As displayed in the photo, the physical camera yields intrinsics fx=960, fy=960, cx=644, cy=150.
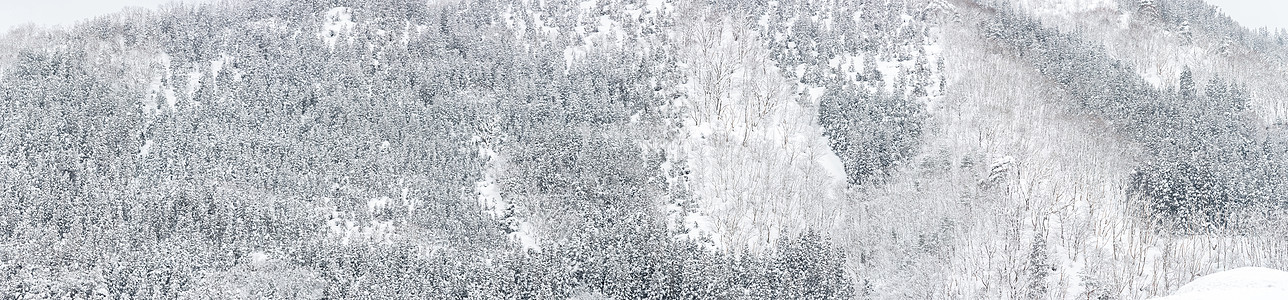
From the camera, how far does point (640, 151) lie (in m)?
112

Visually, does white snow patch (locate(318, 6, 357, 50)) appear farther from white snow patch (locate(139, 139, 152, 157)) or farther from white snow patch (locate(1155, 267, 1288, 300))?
white snow patch (locate(1155, 267, 1288, 300))

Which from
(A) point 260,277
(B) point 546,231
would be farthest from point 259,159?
(B) point 546,231

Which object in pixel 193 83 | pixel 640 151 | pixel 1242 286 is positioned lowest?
pixel 640 151

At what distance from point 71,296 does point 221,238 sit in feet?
48.9

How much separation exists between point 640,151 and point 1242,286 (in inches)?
3656

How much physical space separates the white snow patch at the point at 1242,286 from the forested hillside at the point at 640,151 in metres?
63.0

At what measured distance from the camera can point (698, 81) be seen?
129500 millimetres

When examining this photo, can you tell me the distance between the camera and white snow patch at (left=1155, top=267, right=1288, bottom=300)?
18875mm

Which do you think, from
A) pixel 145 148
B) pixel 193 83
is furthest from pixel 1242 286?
pixel 193 83

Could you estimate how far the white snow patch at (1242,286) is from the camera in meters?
18.9

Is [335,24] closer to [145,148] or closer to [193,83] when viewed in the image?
[193,83]

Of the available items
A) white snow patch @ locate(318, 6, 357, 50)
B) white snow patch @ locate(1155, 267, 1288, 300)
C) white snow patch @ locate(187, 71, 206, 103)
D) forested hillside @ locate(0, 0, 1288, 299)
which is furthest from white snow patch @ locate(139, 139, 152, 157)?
white snow patch @ locate(1155, 267, 1288, 300)

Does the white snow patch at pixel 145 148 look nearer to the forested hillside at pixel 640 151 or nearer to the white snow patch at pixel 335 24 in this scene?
the forested hillside at pixel 640 151

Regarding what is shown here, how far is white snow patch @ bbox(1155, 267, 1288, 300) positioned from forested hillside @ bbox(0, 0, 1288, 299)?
63.0 meters
